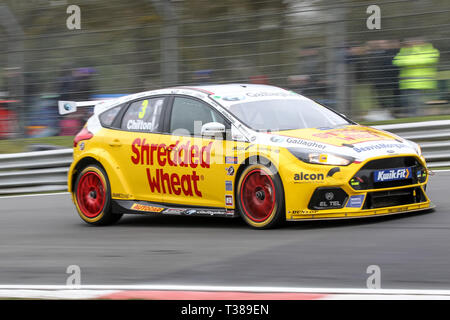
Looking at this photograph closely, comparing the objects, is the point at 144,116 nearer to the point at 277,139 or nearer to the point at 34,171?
the point at 277,139

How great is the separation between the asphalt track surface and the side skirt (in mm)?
179

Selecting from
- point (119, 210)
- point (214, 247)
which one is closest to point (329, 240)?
point (214, 247)

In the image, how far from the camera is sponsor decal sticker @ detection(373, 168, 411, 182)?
8.07 meters

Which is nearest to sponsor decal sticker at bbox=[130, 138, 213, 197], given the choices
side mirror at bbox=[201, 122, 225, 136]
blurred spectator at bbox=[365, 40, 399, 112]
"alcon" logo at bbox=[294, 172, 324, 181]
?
side mirror at bbox=[201, 122, 225, 136]

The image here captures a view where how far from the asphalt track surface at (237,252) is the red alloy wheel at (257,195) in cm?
20

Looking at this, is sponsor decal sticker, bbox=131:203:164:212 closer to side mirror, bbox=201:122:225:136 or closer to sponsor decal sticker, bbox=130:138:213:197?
sponsor decal sticker, bbox=130:138:213:197

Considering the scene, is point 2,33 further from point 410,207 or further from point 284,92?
point 410,207

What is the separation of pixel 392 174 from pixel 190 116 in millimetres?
2325

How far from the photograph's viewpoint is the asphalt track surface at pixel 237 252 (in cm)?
631

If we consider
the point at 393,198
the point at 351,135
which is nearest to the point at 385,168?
the point at 393,198

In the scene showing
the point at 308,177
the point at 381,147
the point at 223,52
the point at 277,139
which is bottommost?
the point at 308,177

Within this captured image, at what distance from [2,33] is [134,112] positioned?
21.5 feet

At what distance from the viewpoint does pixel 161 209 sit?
30.4 feet

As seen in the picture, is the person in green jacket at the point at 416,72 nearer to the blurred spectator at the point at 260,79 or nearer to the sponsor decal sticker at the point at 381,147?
the blurred spectator at the point at 260,79
